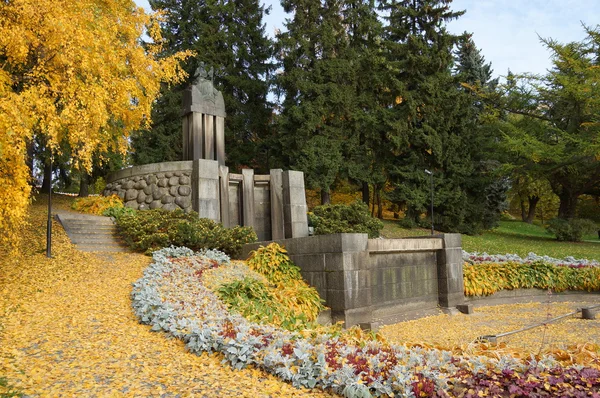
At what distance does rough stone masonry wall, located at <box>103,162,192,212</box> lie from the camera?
11742 mm

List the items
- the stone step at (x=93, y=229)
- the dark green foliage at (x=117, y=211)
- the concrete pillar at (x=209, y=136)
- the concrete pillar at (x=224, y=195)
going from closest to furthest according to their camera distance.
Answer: the stone step at (x=93, y=229), the dark green foliage at (x=117, y=211), the concrete pillar at (x=224, y=195), the concrete pillar at (x=209, y=136)

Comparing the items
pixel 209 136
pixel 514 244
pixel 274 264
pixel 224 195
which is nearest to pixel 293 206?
pixel 224 195

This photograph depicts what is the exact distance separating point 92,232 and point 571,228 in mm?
19456

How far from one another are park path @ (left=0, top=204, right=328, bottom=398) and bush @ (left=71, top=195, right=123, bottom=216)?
493 cm

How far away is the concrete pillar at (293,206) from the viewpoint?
1233cm

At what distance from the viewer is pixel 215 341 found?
13.8 ft

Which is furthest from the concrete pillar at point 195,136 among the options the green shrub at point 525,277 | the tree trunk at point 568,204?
the tree trunk at point 568,204

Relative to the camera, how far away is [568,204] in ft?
75.6

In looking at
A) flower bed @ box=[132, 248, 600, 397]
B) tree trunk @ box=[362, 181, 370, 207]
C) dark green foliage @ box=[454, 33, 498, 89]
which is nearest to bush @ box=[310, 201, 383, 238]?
tree trunk @ box=[362, 181, 370, 207]

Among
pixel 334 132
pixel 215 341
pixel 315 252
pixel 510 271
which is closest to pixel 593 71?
pixel 334 132

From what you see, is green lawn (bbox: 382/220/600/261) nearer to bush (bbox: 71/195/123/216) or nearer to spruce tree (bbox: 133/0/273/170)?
spruce tree (bbox: 133/0/273/170)

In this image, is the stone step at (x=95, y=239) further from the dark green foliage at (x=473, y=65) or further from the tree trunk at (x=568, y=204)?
the dark green foliage at (x=473, y=65)

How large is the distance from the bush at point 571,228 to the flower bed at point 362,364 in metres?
19.3

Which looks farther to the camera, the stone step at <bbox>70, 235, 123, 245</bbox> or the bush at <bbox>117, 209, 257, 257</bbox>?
the stone step at <bbox>70, 235, 123, 245</bbox>
